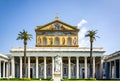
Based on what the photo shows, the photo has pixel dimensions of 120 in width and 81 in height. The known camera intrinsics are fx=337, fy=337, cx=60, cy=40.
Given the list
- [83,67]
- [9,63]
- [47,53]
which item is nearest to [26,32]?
[47,53]

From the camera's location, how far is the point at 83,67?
95125 millimetres

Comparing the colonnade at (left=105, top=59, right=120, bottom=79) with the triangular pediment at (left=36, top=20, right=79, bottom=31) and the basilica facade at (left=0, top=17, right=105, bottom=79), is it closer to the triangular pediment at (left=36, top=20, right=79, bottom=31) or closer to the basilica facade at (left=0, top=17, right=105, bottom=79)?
the basilica facade at (left=0, top=17, right=105, bottom=79)

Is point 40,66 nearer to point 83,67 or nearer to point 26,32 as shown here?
point 83,67

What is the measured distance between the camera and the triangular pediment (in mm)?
94562

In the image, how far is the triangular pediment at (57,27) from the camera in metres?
94.6

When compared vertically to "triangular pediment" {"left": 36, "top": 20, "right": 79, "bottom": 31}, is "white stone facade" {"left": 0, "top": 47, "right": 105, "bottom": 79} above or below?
below

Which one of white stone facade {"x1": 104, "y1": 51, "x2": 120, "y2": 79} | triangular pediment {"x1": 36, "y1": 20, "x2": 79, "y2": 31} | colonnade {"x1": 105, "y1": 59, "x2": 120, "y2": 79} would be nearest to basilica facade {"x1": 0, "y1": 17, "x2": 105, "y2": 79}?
triangular pediment {"x1": 36, "y1": 20, "x2": 79, "y2": 31}

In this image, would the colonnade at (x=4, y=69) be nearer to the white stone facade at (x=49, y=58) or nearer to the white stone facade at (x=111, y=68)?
the white stone facade at (x=49, y=58)

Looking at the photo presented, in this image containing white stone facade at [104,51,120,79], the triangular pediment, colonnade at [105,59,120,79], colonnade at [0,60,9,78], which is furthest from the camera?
the triangular pediment

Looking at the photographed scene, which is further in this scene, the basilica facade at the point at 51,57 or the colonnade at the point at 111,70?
the basilica facade at the point at 51,57

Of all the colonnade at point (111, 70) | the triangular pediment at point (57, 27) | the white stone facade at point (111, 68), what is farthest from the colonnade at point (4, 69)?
the colonnade at point (111, 70)

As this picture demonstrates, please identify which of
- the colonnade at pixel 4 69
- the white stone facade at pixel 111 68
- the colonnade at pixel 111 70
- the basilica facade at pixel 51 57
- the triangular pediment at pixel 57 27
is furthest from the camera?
the triangular pediment at pixel 57 27

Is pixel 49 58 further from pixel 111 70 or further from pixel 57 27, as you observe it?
pixel 111 70

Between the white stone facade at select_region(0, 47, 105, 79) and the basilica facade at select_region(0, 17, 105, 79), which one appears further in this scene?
the basilica facade at select_region(0, 17, 105, 79)
